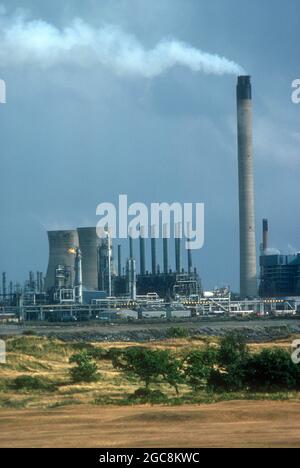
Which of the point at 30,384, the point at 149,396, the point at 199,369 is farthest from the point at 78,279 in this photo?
the point at 149,396

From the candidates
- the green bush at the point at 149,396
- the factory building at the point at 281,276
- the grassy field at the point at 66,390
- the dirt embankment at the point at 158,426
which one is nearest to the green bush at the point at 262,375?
the grassy field at the point at 66,390

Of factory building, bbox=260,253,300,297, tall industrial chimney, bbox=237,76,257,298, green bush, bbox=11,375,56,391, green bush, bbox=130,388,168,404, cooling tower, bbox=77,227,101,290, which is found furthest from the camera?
factory building, bbox=260,253,300,297

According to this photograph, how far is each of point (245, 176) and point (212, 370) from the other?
2446 inches

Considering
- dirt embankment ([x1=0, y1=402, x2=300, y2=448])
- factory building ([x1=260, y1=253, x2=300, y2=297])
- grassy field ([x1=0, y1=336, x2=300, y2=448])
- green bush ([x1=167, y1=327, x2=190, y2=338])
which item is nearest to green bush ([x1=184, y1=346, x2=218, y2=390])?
grassy field ([x1=0, y1=336, x2=300, y2=448])

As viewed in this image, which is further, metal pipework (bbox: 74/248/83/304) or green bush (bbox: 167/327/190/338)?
metal pipework (bbox: 74/248/83/304)

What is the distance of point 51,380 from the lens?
33.0 meters

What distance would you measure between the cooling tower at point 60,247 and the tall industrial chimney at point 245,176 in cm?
1631

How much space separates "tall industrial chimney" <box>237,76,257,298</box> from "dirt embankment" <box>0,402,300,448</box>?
66649 mm

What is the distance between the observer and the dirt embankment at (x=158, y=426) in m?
18.8

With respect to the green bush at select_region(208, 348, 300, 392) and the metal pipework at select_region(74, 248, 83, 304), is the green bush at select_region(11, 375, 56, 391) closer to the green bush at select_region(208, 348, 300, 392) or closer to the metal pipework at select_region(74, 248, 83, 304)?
the green bush at select_region(208, 348, 300, 392)

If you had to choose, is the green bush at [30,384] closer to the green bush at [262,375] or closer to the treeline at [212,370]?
the treeline at [212,370]

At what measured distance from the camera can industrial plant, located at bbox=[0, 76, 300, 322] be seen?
306ft
